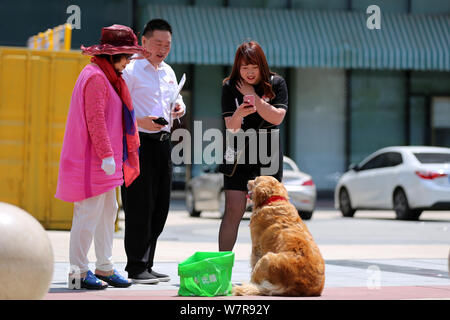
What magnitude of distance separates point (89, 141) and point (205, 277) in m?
1.33

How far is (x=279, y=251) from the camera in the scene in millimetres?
6215

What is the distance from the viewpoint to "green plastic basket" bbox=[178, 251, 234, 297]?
249 inches

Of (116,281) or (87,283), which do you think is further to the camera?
(116,281)

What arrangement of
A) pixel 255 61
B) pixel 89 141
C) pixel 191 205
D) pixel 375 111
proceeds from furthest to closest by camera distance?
pixel 375 111 → pixel 191 205 → pixel 255 61 → pixel 89 141

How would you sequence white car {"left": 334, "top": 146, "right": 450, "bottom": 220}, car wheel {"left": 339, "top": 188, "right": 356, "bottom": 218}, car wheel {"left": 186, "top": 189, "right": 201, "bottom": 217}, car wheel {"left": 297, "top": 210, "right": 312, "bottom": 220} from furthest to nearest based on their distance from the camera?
car wheel {"left": 339, "top": 188, "right": 356, "bottom": 218}
car wheel {"left": 186, "top": 189, "right": 201, "bottom": 217}
car wheel {"left": 297, "top": 210, "right": 312, "bottom": 220}
white car {"left": 334, "top": 146, "right": 450, "bottom": 220}

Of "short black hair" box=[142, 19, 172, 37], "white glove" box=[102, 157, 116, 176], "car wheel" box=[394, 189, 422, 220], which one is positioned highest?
"short black hair" box=[142, 19, 172, 37]

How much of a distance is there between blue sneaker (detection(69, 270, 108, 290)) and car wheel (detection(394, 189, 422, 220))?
12.0 meters

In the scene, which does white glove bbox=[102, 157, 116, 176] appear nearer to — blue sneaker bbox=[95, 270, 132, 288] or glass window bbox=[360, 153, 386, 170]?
blue sneaker bbox=[95, 270, 132, 288]

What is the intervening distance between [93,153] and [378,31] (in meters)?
21.9

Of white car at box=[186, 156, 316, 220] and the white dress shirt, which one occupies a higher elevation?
the white dress shirt

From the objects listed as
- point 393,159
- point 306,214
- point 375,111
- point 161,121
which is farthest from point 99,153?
point 375,111

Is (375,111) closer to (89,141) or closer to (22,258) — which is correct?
(89,141)

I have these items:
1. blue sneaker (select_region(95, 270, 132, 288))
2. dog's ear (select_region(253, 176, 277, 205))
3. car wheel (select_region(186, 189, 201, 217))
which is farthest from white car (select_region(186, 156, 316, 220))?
dog's ear (select_region(253, 176, 277, 205))

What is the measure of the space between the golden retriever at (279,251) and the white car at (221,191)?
32.2 ft
